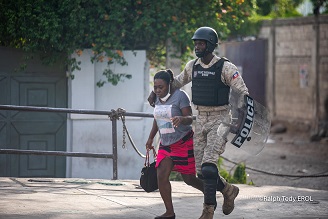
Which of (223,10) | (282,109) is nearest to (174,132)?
(223,10)

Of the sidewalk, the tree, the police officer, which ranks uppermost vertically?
the tree

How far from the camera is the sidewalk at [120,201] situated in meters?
7.60

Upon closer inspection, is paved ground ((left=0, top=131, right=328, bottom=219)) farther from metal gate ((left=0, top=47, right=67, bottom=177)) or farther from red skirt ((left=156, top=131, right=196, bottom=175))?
metal gate ((left=0, top=47, right=67, bottom=177))

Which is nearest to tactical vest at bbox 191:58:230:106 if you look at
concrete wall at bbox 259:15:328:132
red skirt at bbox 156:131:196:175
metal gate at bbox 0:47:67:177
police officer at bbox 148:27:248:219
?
police officer at bbox 148:27:248:219

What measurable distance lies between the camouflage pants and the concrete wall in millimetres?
12868

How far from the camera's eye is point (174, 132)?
24.3 feet

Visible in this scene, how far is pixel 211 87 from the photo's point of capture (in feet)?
24.3

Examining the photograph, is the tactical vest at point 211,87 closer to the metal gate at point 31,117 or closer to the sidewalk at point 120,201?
the sidewalk at point 120,201

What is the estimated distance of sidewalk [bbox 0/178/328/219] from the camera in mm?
7598

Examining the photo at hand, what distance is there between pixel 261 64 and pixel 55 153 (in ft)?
47.9

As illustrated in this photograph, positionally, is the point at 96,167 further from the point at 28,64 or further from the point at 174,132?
the point at 174,132

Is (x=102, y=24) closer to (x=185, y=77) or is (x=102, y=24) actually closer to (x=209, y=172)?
(x=185, y=77)

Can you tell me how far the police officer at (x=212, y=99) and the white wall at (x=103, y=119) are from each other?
15.5ft

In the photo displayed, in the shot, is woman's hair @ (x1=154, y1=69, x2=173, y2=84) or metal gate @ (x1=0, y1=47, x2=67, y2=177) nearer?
woman's hair @ (x1=154, y1=69, x2=173, y2=84)
